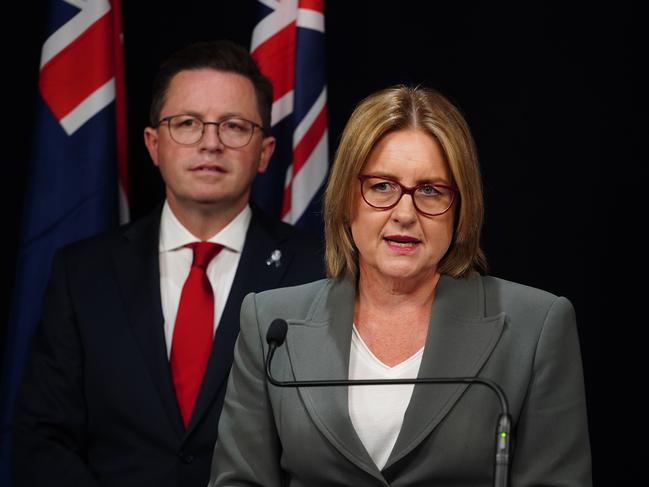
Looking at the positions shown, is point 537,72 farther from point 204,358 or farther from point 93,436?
point 93,436

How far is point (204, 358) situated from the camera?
2643 millimetres

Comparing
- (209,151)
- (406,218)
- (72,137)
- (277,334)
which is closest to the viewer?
(277,334)

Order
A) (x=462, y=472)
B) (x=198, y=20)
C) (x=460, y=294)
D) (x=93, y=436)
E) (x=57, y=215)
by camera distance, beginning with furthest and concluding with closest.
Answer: (x=198, y=20) < (x=57, y=215) < (x=93, y=436) < (x=460, y=294) < (x=462, y=472)

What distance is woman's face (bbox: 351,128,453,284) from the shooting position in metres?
1.95

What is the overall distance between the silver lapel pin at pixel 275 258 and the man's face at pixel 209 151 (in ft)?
0.55

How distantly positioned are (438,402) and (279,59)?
175cm

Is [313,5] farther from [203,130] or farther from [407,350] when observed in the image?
[407,350]

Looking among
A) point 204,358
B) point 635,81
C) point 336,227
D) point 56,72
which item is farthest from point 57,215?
point 635,81

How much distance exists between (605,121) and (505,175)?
14.2 inches

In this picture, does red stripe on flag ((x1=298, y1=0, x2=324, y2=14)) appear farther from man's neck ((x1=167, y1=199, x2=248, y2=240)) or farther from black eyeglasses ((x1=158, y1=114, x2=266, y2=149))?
man's neck ((x1=167, y1=199, x2=248, y2=240))

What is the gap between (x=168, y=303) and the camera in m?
2.73

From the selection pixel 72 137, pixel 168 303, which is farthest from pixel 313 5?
pixel 168 303

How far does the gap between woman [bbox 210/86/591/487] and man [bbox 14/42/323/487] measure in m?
0.59

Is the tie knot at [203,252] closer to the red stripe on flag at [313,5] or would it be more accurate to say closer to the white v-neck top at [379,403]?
the white v-neck top at [379,403]
